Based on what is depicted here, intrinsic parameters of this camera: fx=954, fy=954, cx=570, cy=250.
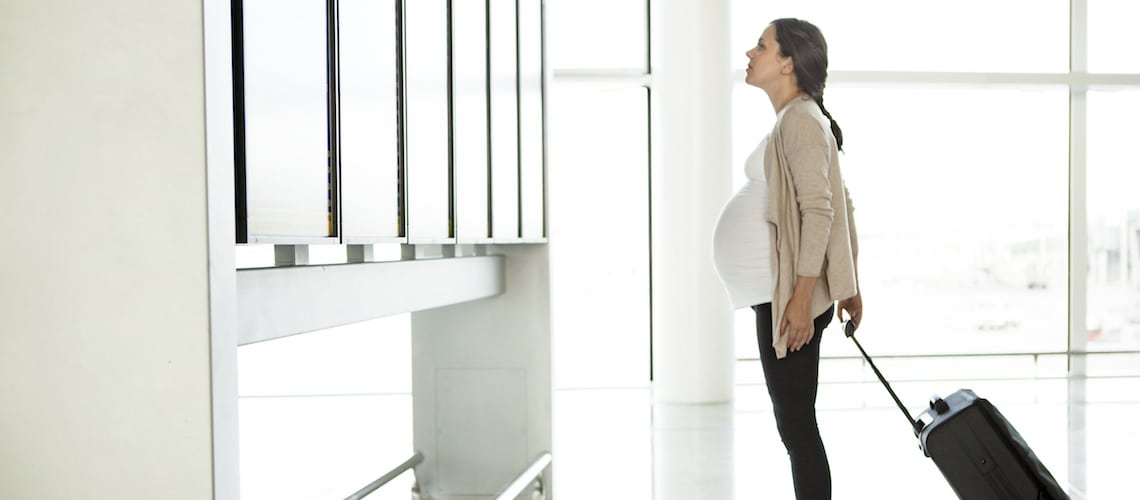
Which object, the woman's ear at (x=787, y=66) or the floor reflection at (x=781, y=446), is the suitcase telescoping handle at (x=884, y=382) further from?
the floor reflection at (x=781, y=446)

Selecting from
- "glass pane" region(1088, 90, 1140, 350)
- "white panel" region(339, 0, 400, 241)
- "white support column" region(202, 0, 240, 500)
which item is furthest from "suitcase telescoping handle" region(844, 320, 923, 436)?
"glass pane" region(1088, 90, 1140, 350)

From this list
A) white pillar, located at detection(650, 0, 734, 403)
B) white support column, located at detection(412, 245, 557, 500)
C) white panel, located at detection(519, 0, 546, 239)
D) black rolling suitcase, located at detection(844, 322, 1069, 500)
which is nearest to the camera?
black rolling suitcase, located at detection(844, 322, 1069, 500)

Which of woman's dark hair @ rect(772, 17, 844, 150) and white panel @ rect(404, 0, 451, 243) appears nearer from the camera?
white panel @ rect(404, 0, 451, 243)

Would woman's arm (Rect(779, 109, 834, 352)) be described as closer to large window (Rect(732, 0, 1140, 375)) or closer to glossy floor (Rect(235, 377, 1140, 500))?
glossy floor (Rect(235, 377, 1140, 500))

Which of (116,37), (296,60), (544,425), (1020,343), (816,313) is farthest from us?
(1020,343)

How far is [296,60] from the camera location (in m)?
1.21

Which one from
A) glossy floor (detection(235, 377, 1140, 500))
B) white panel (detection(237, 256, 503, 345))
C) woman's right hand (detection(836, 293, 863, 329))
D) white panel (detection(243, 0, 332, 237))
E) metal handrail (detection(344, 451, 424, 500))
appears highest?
white panel (detection(243, 0, 332, 237))

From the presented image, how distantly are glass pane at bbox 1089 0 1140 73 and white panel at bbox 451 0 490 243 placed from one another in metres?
5.19

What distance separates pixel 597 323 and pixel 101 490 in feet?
16.3

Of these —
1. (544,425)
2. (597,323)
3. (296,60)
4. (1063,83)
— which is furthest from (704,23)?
(296,60)

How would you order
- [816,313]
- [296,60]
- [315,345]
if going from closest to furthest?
[296,60] < [816,313] < [315,345]

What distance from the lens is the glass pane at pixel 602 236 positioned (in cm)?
570

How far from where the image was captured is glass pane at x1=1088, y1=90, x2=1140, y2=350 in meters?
6.15

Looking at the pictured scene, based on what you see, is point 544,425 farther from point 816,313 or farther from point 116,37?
point 116,37
